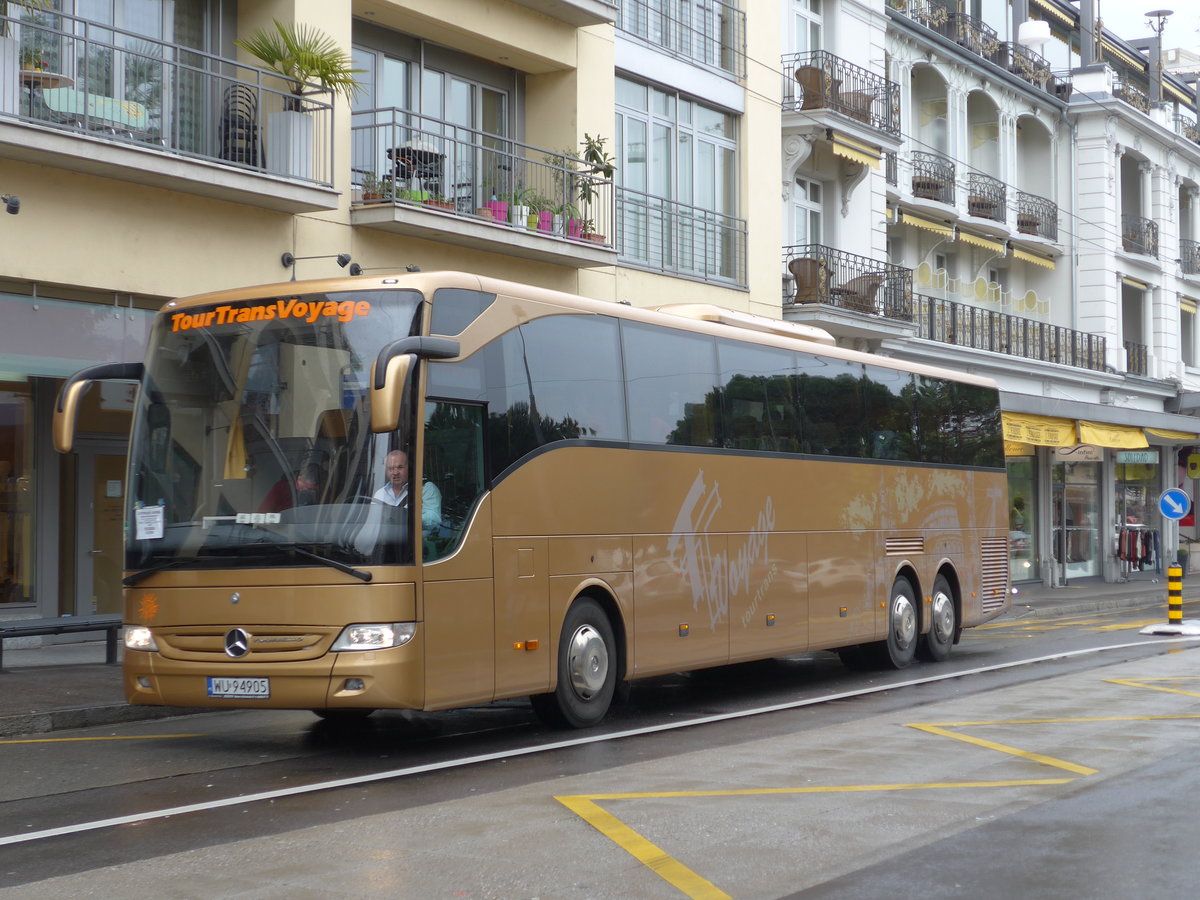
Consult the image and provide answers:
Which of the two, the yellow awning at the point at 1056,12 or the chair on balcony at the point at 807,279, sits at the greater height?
the yellow awning at the point at 1056,12

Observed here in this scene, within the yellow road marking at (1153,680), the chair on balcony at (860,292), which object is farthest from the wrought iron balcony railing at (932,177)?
the yellow road marking at (1153,680)

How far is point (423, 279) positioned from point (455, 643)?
8.03 ft

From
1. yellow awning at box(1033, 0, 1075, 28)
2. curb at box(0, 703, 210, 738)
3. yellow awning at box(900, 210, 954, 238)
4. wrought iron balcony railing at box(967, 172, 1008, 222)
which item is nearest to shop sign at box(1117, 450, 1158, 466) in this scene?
wrought iron balcony railing at box(967, 172, 1008, 222)

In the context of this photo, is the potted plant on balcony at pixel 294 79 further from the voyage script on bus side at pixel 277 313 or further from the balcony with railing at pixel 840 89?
the balcony with railing at pixel 840 89

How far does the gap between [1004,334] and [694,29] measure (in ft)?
43.5

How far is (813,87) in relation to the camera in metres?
27.3

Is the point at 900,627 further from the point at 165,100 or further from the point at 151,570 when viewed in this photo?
the point at 165,100

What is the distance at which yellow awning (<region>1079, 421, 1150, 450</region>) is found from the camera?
1323 inches

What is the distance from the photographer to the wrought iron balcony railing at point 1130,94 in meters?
41.0

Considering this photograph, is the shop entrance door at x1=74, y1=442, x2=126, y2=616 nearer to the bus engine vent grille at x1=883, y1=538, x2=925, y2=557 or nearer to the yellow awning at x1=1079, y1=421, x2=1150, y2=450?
the bus engine vent grille at x1=883, y1=538, x2=925, y2=557

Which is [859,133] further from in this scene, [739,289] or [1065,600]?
[1065,600]

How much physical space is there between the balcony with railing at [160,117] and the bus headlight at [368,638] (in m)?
7.08

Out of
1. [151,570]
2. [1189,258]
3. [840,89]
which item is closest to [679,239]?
[840,89]

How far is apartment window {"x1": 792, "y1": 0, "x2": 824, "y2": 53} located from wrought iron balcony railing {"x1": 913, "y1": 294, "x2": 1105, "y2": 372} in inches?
235
